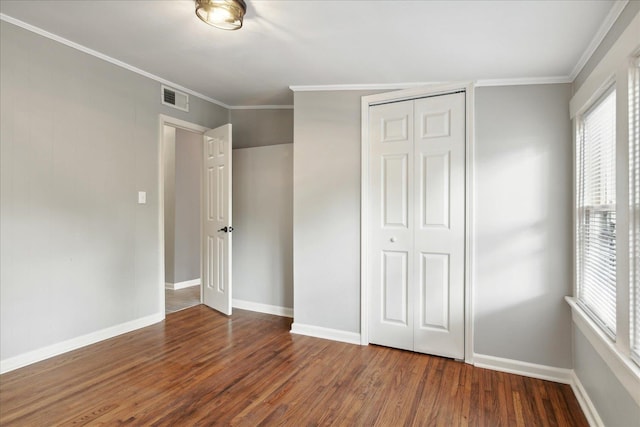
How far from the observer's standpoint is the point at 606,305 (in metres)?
2.00

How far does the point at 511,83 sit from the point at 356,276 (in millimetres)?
2051

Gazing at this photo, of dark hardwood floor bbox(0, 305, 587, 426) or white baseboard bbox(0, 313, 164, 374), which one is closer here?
dark hardwood floor bbox(0, 305, 587, 426)

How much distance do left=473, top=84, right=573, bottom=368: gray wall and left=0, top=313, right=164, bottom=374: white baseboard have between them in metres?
3.03

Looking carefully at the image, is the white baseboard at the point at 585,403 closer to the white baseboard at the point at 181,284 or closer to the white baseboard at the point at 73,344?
the white baseboard at the point at 73,344

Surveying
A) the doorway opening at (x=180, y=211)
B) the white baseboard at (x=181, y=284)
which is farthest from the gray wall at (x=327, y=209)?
the white baseboard at (x=181, y=284)

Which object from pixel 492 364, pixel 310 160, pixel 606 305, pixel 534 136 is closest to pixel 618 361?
pixel 606 305

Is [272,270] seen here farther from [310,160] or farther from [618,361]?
[618,361]

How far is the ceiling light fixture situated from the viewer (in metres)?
1.98

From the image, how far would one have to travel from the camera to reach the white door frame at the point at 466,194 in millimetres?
2816

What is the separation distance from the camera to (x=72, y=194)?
9.15ft

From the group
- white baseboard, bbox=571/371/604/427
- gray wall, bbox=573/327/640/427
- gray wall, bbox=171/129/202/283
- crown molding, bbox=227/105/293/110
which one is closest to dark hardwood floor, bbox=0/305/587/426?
white baseboard, bbox=571/371/604/427

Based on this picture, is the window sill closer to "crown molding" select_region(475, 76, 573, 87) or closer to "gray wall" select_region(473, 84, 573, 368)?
"gray wall" select_region(473, 84, 573, 368)

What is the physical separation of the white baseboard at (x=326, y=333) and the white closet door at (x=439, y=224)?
57 cm

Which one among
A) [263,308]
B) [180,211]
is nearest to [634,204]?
[263,308]
